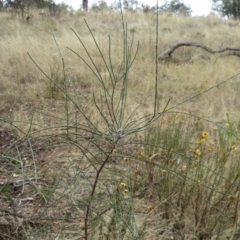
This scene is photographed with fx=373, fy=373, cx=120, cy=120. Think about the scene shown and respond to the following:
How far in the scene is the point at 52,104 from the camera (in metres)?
4.04

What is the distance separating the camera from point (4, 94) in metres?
4.21

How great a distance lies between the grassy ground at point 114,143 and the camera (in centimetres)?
134

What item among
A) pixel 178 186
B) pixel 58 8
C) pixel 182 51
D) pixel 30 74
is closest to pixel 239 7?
pixel 58 8

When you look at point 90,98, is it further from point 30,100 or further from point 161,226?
point 161,226

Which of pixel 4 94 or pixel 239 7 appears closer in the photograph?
pixel 4 94

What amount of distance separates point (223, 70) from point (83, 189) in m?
4.11

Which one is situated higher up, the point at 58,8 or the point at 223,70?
the point at 58,8

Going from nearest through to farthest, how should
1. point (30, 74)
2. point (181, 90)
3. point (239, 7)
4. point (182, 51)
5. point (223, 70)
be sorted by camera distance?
1. point (181, 90)
2. point (30, 74)
3. point (223, 70)
4. point (182, 51)
5. point (239, 7)

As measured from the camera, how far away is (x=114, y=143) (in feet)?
3.43

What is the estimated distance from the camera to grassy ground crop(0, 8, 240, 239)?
1344 millimetres

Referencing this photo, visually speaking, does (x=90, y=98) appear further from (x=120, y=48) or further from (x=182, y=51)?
(x=182, y=51)

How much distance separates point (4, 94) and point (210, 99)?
92.0 inches

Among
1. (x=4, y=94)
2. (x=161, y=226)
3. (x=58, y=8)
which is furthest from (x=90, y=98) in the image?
(x=58, y=8)

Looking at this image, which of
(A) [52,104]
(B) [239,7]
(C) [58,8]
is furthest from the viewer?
(B) [239,7]
